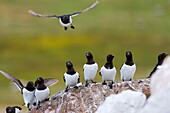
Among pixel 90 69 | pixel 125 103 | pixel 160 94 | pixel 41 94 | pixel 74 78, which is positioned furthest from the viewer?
pixel 90 69

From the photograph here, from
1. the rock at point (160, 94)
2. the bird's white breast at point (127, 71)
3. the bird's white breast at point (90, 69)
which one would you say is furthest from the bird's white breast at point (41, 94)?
the rock at point (160, 94)

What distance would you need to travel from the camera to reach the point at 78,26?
186 ft

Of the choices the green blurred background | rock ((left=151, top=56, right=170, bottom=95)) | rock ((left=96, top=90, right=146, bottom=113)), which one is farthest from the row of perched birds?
the green blurred background

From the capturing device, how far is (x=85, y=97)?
15.9 metres

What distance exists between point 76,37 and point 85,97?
123 ft

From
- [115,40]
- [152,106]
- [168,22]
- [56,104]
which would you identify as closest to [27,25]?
[115,40]

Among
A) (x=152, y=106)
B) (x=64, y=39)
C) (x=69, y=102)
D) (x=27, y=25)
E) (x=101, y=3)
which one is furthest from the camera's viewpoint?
(x=101, y=3)

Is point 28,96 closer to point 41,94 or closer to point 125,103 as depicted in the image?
point 41,94

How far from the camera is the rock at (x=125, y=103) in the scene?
12.2 metres

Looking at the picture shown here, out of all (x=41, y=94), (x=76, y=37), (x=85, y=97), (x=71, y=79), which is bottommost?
(x=85, y=97)

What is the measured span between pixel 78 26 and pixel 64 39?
370 cm

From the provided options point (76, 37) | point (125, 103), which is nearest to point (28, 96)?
point (125, 103)

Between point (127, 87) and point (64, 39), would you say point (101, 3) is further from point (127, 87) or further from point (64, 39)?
point (127, 87)

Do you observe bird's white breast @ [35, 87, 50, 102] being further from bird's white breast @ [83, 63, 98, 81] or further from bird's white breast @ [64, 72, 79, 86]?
bird's white breast @ [83, 63, 98, 81]
